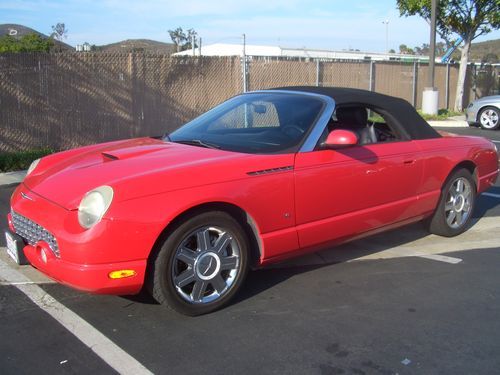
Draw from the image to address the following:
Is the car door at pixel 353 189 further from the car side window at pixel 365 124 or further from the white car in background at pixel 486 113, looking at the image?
the white car in background at pixel 486 113

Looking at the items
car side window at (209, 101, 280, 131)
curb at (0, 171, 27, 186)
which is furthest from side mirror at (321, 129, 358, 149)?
curb at (0, 171, 27, 186)

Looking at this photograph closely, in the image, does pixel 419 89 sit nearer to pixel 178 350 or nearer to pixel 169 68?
pixel 169 68

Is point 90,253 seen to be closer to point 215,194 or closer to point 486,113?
point 215,194

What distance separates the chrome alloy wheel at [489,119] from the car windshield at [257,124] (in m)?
12.7

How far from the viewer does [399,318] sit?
12.0 ft

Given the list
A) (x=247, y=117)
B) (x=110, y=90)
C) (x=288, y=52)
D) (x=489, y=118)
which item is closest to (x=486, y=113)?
(x=489, y=118)

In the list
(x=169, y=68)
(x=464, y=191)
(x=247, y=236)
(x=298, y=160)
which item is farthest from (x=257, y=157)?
(x=169, y=68)

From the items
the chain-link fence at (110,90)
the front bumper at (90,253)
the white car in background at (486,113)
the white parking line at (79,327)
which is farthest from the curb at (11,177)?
the white car in background at (486,113)

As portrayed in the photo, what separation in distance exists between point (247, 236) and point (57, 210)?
1.30 metres

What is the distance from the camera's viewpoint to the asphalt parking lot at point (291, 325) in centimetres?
308

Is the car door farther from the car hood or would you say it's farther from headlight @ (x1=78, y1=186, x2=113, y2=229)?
headlight @ (x1=78, y1=186, x2=113, y2=229)

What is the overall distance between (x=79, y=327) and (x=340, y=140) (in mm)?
2273

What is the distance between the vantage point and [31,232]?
3.60 m

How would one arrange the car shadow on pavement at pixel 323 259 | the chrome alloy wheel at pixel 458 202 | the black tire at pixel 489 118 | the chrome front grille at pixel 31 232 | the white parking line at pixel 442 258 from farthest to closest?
the black tire at pixel 489 118
the chrome alloy wheel at pixel 458 202
the white parking line at pixel 442 258
the car shadow on pavement at pixel 323 259
the chrome front grille at pixel 31 232
